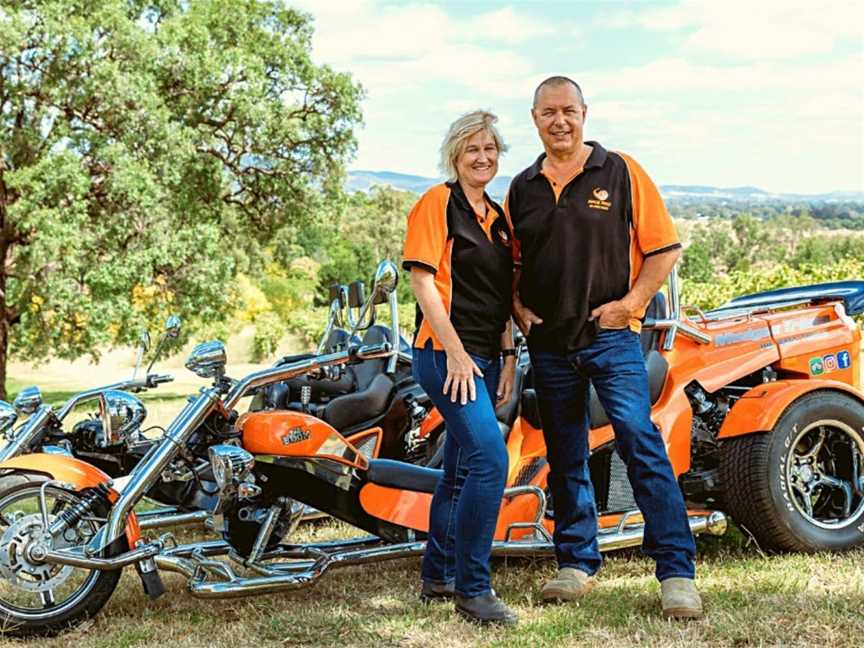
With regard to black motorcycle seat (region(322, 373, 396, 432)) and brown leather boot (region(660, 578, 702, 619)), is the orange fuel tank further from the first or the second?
black motorcycle seat (region(322, 373, 396, 432))

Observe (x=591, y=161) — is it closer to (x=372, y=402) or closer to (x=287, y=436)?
(x=287, y=436)

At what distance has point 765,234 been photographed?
4444 centimetres

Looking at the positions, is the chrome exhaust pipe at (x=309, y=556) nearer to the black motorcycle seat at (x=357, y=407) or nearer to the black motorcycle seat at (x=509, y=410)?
the black motorcycle seat at (x=509, y=410)

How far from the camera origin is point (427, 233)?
3.75 m

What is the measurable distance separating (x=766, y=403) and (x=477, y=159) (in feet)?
5.78

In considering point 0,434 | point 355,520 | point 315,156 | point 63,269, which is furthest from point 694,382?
point 315,156

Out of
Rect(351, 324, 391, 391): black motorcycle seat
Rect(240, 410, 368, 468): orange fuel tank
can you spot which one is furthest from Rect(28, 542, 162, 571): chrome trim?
Rect(351, 324, 391, 391): black motorcycle seat

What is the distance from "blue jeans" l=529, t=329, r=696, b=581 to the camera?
3883 mm

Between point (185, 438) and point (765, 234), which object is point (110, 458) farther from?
point (765, 234)

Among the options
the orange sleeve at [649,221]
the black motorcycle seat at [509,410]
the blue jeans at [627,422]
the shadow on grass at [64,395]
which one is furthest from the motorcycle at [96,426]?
the shadow on grass at [64,395]

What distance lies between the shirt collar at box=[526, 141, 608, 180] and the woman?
176 mm

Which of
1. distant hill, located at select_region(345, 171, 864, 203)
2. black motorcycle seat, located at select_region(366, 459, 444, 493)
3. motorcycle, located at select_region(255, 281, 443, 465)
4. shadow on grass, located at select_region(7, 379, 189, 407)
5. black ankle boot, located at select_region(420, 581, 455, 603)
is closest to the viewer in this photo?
black ankle boot, located at select_region(420, 581, 455, 603)

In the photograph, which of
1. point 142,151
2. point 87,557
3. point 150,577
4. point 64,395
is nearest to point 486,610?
point 150,577

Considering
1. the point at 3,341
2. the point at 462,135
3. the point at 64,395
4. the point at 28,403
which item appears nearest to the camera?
the point at 462,135
